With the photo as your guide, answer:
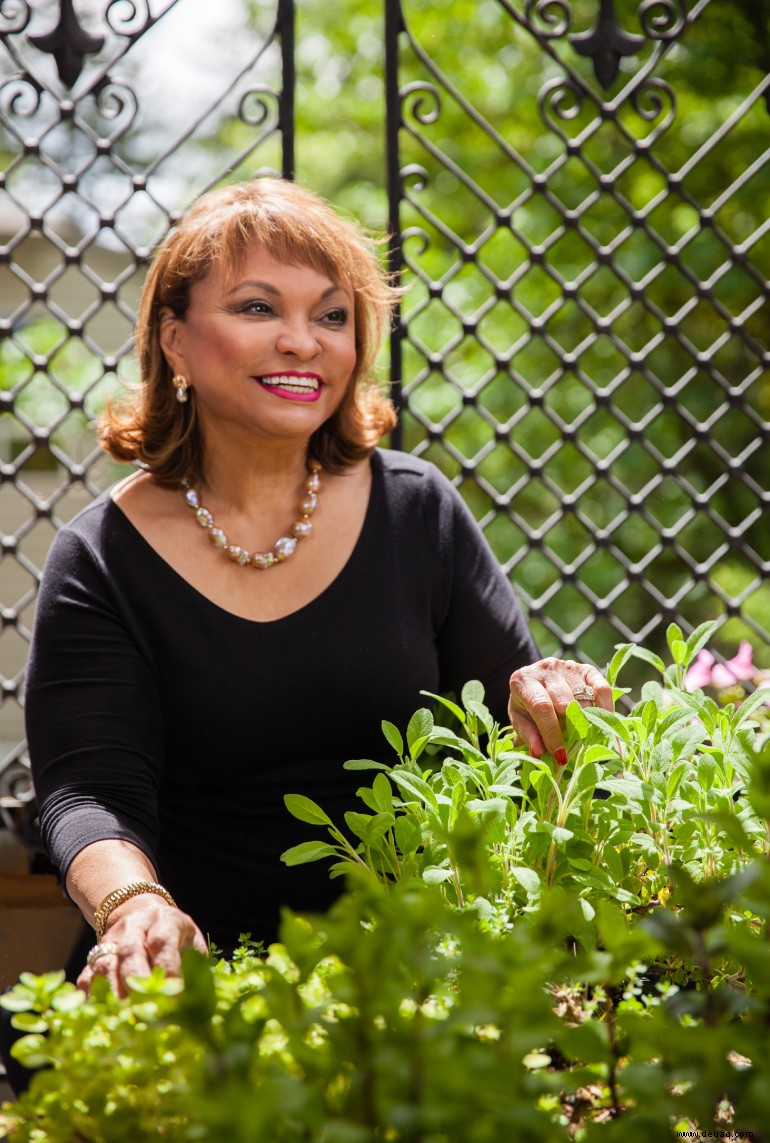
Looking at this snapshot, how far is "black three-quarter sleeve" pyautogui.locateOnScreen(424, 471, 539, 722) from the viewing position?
1888 mm

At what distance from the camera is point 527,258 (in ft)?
9.40

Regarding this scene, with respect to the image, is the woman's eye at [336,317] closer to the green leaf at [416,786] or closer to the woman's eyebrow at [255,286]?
the woman's eyebrow at [255,286]

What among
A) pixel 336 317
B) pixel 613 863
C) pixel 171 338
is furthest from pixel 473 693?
pixel 171 338

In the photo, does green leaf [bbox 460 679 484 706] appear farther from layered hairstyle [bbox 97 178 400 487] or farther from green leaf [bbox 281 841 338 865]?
layered hairstyle [bbox 97 178 400 487]

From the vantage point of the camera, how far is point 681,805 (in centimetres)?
102

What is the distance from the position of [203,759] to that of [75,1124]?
1104mm

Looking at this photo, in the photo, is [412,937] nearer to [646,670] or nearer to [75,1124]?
[75,1124]

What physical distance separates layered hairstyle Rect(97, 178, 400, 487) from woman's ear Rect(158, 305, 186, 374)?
0.04 feet

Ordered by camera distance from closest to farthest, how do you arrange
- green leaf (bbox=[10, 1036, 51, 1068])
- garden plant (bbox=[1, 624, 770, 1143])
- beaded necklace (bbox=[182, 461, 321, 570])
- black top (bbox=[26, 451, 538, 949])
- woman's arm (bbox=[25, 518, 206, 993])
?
garden plant (bbox=[1, 624, 770, 1143]), green leaf (bbox=[10, 1036, 51, 1068]), woman's arm (bbox=[25, 518, 206, 993]), black top (bbox=[26, 451, 538, 949]), beaded necklace (bbox=[182, 461, 321, 570])

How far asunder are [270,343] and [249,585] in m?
0.37

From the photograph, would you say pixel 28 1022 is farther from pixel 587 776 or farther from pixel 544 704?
pixel 544 704

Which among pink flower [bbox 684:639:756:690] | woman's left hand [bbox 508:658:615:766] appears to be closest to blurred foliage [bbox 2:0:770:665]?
pink flower [bbox 684:639:756:690]

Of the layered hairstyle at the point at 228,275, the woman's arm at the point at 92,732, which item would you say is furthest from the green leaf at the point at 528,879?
the layered hairstyle at the point at 228,275

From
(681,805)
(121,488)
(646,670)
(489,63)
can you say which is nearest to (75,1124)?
(681,805)
